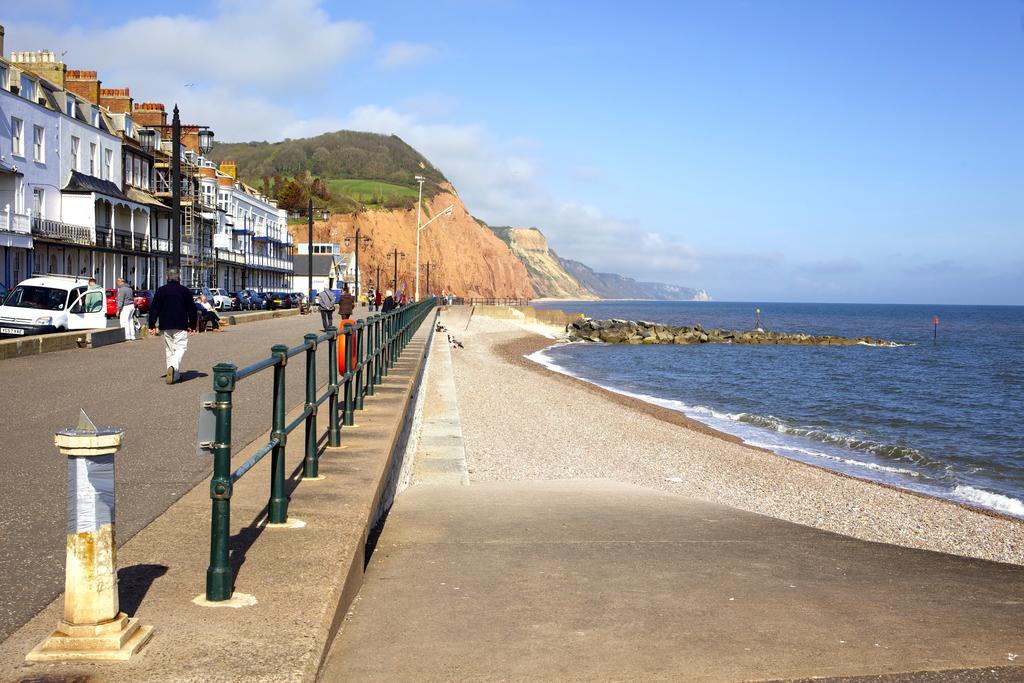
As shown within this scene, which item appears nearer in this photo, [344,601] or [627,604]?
[344,601]

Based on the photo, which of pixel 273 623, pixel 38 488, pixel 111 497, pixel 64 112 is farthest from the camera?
pixel 64 112

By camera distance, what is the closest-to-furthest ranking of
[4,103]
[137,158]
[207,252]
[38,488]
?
[38,488], [4,103], [137,158], [207,252]

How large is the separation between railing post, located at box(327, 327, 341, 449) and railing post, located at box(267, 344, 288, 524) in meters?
1.98

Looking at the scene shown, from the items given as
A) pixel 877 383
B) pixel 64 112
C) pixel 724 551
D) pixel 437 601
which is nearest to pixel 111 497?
pixel 437 601

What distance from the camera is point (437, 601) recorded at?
5.98 meters

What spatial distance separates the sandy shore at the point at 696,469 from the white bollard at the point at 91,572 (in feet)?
26.0

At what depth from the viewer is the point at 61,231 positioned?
4459 centimetres

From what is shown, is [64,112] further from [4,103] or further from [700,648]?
[700,648]

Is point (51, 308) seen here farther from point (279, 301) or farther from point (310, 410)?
point (279, 301)

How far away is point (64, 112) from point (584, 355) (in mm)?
30782

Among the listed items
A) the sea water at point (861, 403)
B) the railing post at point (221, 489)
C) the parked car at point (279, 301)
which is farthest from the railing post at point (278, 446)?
the parked car at point (279, 301)

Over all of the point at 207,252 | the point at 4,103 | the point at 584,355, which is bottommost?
the point at 584,355

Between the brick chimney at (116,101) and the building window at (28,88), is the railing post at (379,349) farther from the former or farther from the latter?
the brick chimney at (116,101)

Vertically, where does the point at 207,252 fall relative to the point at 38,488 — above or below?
above
